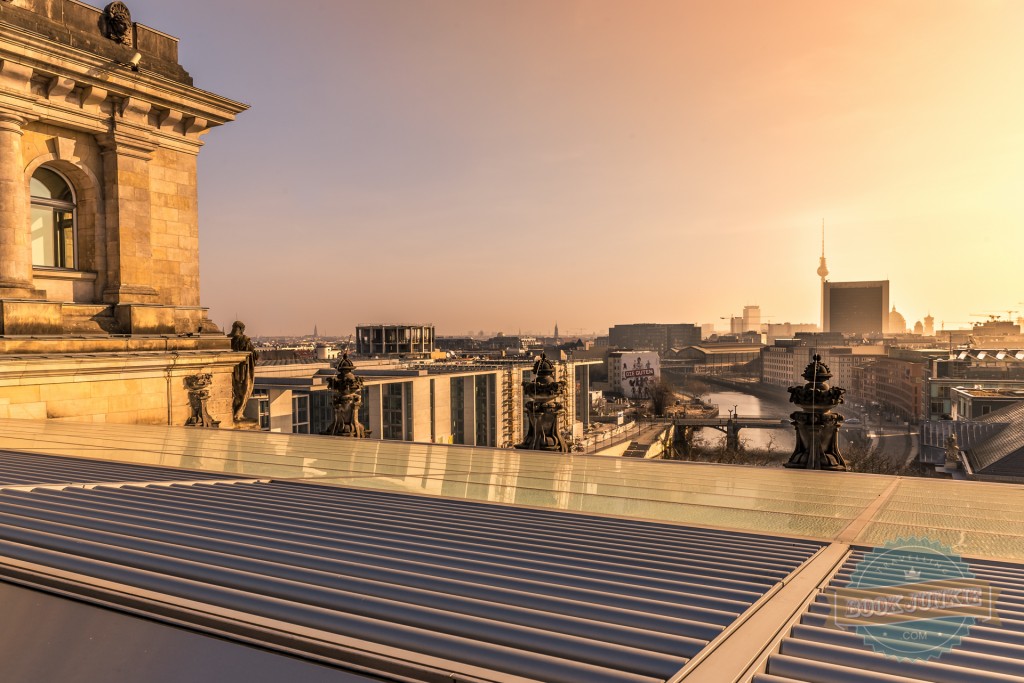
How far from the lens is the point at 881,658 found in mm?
2910

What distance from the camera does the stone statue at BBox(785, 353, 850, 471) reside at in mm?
13211

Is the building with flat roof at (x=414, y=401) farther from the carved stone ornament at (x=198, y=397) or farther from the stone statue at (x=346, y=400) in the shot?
the carved stone ornament at (x=198, y=397)

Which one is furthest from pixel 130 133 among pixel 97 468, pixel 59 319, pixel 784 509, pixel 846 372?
pixel 846 372

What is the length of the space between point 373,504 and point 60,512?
8.48 ft

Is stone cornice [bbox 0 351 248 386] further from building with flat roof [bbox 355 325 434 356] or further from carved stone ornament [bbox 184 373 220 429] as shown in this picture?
building with flat roof [bbox 355 325 434 356]

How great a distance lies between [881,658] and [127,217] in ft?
58.7

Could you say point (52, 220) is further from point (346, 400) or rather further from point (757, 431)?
point (757, 431)

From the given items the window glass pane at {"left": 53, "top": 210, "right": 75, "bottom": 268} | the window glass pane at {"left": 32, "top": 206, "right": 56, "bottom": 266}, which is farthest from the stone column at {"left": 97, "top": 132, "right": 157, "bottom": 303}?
the window glass pane at {"left": 32, "top": 206, "right": 56, "bottom": 266}

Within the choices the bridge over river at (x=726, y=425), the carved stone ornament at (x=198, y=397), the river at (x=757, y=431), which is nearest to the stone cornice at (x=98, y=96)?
the carved stone ornament at (x=198, y=397)

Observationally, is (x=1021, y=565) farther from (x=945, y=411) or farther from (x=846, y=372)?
(x=846, y=372)

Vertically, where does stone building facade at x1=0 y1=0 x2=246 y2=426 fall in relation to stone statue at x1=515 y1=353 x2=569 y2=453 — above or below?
above

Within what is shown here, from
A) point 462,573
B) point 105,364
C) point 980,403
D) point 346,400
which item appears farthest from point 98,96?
point 980,403

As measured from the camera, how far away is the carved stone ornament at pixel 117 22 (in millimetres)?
16188

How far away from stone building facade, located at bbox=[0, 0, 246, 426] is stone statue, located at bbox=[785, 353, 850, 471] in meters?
14.0
